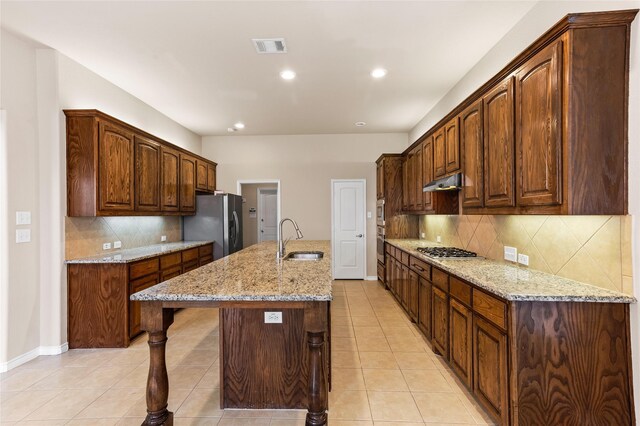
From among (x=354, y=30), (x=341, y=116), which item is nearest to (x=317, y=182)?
(x=341, y=116)

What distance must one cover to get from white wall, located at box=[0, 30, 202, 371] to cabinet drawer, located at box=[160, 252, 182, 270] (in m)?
0.95

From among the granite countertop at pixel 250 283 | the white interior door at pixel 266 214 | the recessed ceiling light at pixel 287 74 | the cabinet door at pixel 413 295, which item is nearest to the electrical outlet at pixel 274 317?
the granite countertop at pixel 250 283

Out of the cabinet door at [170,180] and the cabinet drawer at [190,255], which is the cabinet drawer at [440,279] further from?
the cabinet door at [170,180]

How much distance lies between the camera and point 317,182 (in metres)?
6.08

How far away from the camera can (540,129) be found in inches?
72.2

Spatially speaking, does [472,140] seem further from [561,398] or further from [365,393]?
[365,393]

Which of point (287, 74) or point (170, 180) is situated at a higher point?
point (287, 74)

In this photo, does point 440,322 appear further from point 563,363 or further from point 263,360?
point 263,360

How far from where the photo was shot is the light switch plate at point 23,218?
272 cm

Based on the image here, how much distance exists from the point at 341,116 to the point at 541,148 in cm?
343

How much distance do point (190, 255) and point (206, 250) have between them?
513mm

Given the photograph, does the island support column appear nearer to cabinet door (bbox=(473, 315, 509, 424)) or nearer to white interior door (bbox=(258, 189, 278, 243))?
cabinet door (bbox=(473, 315, 509, 424))

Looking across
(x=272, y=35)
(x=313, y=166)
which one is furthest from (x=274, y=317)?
(x=313, y=166)

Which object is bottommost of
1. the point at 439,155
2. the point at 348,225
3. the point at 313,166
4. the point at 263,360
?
the point at 263,360
